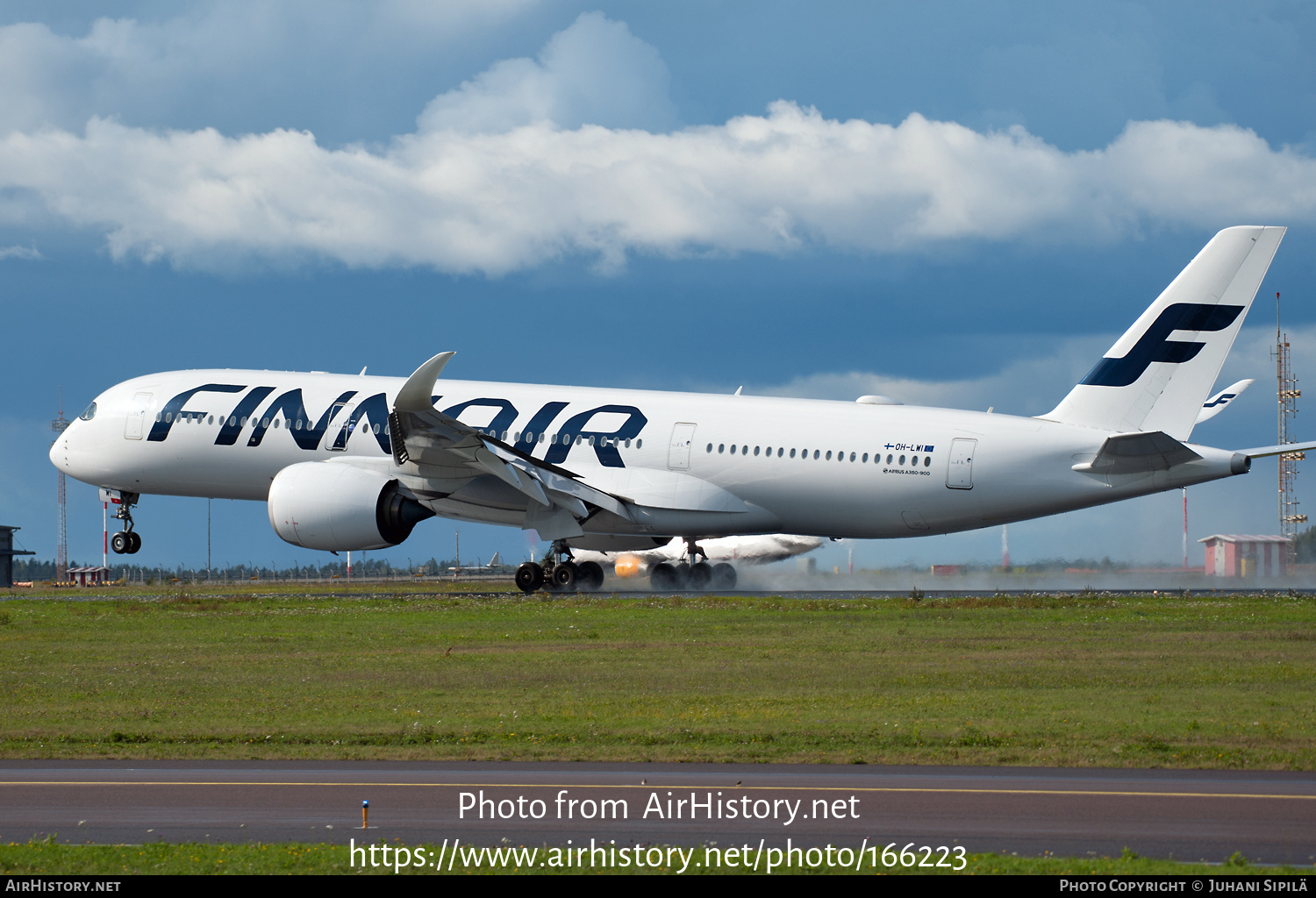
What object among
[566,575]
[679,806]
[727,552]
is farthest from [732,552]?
[679,806]

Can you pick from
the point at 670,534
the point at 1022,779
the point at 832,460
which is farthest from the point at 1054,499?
the point at 1022,779

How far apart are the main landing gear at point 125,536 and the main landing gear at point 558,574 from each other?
13.7m

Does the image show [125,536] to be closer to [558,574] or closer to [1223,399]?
[558,574]

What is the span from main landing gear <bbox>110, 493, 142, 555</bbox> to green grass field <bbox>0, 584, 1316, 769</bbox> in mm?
9003

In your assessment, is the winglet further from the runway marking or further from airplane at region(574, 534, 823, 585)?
the runway marking

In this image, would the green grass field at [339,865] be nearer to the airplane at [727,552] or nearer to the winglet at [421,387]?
the winglet at [421,387]

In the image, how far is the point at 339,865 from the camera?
930 centimetres

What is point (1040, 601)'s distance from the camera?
3247 cm

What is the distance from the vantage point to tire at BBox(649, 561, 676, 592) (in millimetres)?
40812

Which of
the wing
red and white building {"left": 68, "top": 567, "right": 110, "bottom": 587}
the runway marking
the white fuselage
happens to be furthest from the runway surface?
red and white building {"left": 68, "top": 567, "right": 110, "bottom": 587}

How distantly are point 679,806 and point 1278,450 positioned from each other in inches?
1046

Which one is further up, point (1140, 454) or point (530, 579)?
point (1140, 454)

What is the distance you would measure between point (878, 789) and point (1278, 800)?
342 cm
